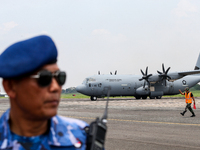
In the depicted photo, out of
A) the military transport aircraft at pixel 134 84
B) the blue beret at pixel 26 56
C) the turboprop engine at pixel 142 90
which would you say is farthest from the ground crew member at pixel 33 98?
the turboprop engine at pixel 142 90

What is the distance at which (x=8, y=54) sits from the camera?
1.51m

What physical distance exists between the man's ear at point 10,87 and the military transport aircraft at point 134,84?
34.6m

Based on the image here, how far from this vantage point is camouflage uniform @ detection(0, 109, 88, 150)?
59.4 inches

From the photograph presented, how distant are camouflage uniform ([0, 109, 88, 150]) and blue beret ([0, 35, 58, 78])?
305mm

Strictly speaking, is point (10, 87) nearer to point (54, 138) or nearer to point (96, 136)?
point (54, 138)

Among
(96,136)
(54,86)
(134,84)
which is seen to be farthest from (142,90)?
(54,86)

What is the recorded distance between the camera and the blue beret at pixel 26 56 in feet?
4.75

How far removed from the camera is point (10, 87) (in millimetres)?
1534

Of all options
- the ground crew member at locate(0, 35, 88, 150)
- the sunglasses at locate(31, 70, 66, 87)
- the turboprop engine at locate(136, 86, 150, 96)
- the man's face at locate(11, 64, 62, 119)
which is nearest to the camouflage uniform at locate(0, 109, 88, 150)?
the ground crew member at locate(0, 35, 88, 150)

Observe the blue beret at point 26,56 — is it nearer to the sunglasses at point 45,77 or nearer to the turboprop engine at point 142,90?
the sunglasses at point 45,77

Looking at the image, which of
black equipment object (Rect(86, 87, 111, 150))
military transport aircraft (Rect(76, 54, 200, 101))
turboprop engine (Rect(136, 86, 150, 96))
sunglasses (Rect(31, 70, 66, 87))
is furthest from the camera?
turboprop engine (Rect(136, 86, 150, 96))

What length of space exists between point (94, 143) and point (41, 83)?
45 centimetres

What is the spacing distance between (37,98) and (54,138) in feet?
0.83

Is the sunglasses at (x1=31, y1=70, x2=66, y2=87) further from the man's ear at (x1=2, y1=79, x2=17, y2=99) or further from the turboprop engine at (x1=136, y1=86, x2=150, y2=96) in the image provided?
the turboprop engine at (x1=136, y1=86, x2=150, y2=96)
